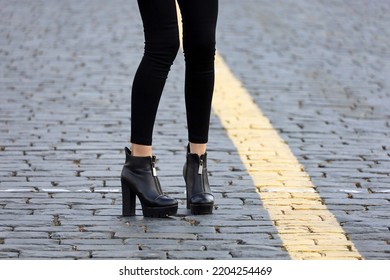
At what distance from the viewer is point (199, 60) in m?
5.16

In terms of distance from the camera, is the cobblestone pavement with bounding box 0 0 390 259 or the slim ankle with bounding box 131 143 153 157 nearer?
the cobblestone pavement with bounding box 0 0 390 259

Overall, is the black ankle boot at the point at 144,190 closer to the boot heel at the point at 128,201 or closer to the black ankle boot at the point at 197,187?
the boot heel at the point at 128,201

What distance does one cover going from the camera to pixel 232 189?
5836 millimetres

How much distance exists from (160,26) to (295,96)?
3.97 m

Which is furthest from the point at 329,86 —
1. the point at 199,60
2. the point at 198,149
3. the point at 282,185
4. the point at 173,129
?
the point at 199,60

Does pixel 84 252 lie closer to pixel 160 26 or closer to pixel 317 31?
pixel 160 26

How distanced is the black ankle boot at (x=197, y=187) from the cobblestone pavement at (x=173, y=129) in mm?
71

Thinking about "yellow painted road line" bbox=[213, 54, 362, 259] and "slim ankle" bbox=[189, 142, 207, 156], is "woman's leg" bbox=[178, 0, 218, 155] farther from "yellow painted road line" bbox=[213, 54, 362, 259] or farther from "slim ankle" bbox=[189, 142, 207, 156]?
"yellow painted road line" bbox=[213, 54, 362, 259]

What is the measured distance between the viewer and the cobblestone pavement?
4879mm

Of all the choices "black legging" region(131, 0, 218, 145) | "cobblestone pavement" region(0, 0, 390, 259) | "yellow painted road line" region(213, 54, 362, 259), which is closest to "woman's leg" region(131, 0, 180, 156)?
"black legging" region(131, 0, 218, 145)

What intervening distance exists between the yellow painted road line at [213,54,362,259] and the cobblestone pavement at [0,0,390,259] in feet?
0.21

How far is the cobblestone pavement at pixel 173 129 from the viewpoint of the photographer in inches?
192

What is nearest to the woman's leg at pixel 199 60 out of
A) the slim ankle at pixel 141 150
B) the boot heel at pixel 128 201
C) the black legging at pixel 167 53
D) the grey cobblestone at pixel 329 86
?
the black legging at pixel 167 53

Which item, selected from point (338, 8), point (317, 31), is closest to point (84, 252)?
point (317, 31)
